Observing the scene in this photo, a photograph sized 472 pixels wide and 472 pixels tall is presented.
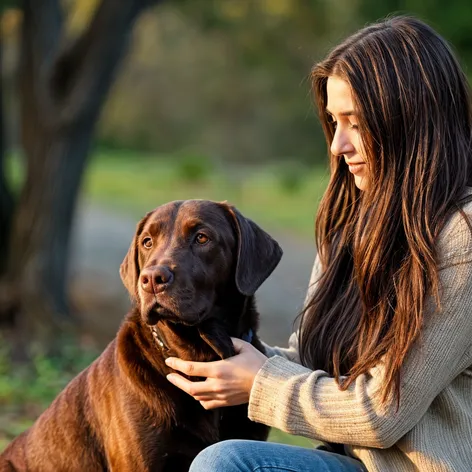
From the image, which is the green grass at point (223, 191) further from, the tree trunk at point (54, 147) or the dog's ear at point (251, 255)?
the dog's ear at point (251, 255)

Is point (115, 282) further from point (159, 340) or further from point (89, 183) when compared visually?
point (89, 183)

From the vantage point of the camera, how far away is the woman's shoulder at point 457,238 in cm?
282

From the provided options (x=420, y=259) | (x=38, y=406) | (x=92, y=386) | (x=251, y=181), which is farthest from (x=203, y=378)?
(x=251, y=181)

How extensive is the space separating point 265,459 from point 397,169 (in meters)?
1.10

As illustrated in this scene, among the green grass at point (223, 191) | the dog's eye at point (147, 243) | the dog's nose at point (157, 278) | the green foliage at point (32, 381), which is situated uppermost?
the dog's eye at point (147, 243)

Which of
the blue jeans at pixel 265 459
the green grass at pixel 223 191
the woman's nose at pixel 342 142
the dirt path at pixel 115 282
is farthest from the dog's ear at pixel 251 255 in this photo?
the green grass at pixel 223 191

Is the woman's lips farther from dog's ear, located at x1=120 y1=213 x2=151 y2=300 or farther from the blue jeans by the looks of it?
the blue jeans

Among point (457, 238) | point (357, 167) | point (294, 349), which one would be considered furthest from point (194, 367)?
point (457, 238)

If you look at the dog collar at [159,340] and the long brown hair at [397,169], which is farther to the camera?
the dog collar at [159,340]

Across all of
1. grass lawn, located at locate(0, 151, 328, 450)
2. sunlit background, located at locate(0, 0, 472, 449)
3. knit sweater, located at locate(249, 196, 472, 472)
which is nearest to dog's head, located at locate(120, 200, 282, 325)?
knit sweater, located at locate(249, 196, 472, 472)

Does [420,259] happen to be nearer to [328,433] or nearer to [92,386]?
[328,433]

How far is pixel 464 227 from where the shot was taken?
2.85 metres

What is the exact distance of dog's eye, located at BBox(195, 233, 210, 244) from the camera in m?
3.41

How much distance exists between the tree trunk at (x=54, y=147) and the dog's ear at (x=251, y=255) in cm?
586
